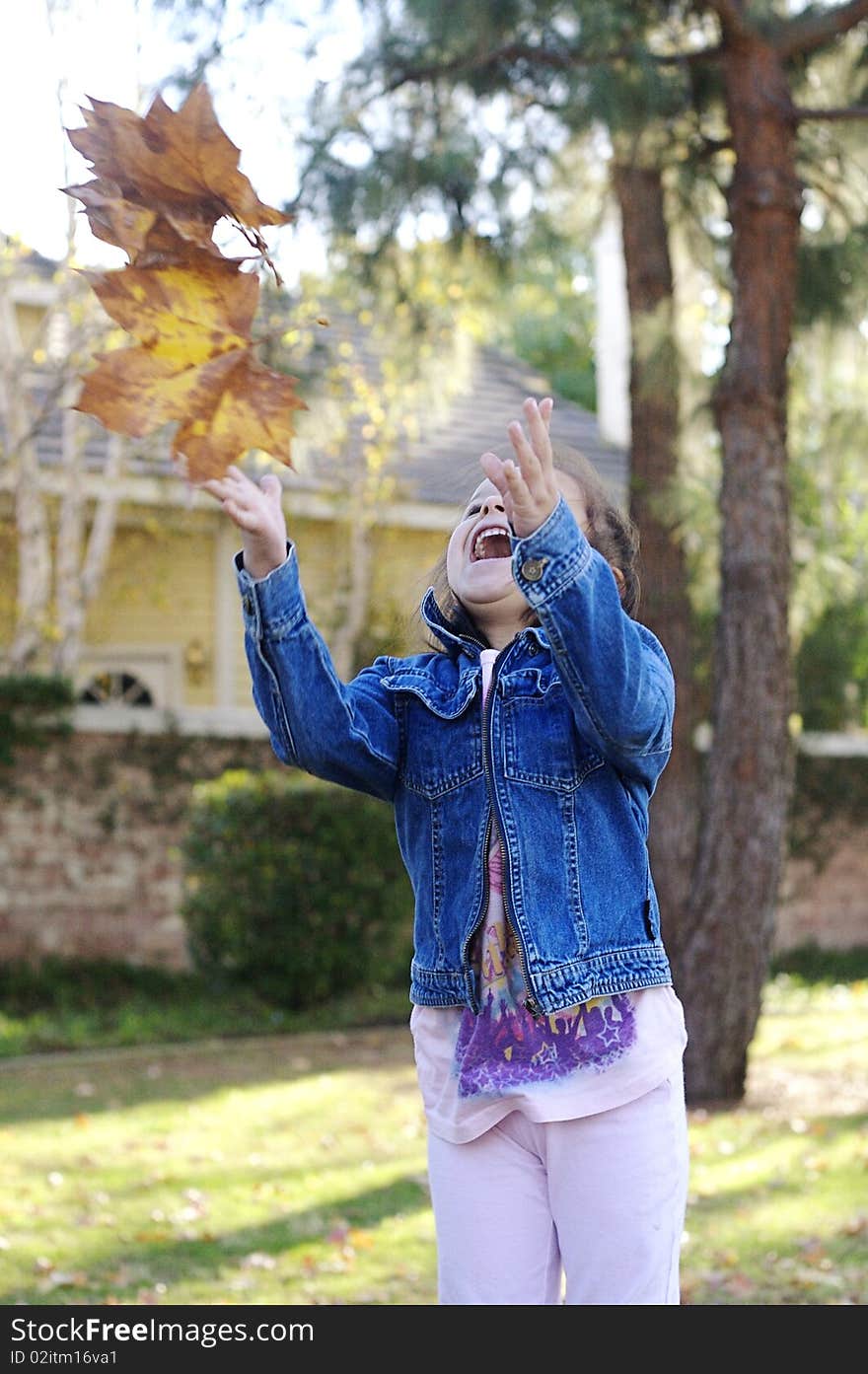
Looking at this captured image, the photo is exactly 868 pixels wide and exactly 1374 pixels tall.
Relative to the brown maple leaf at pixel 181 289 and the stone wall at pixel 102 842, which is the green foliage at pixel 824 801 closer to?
the stone wall at pixel 102 842

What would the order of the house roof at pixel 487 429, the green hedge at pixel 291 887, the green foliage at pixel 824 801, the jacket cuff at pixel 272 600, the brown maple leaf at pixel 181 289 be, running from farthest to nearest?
the house roof at pixel 487 429 < the green foliage at pixel 824 801 < the green hedge at pixel 291 887 < the jacket cuff at pixel 272 600 < the brown maple leaf at pixel 181 289

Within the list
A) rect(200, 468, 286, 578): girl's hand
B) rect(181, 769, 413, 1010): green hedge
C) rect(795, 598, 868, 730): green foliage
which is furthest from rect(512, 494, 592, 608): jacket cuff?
rect(795, 598, 868, 730): green foliage

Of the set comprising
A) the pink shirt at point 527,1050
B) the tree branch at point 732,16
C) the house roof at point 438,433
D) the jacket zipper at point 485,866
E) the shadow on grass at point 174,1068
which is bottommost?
the shadow on grass at point 174,1068

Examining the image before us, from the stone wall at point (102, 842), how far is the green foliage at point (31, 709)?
0.19m

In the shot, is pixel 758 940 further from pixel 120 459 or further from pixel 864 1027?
pixel 120 459

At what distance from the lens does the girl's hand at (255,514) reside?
7.32ft

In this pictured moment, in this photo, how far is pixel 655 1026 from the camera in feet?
8.00

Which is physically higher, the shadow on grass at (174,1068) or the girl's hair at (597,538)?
the girl's hair at (597,538)

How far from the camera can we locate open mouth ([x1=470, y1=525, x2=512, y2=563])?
2.58 meters

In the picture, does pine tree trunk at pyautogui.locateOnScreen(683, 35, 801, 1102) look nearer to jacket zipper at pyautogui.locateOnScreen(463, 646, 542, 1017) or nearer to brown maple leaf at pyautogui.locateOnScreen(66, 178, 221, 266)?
jacket zipper at pyautogui.locateOnScreen(463, 646, 542, 1017)

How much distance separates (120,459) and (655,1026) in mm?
9629

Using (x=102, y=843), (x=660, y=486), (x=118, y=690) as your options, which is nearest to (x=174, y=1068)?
(x=102, y=843)

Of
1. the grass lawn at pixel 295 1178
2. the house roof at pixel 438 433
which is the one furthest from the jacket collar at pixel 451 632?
the house roof at pixel 438 433

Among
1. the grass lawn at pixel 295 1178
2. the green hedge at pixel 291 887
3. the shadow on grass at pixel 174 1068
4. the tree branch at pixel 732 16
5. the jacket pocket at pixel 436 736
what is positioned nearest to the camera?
the jacket pocket at pixel 436 736
